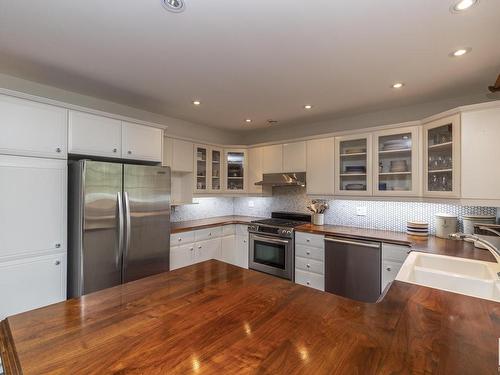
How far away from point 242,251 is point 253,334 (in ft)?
10.4

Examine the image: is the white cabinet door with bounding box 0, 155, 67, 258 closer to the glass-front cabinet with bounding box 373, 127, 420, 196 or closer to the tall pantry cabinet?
the tall pantry cabinet

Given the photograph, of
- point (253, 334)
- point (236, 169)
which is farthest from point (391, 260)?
point (236, 169)

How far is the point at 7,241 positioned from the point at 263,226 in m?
2.74

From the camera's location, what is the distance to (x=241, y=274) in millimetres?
1529

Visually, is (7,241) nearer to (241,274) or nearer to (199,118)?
(241,274)

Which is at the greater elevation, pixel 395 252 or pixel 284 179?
pixel 284 179

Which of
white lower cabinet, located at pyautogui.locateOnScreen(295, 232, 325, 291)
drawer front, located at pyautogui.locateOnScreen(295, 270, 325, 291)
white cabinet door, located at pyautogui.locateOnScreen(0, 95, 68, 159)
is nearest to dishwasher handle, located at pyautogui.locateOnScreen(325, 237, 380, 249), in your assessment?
white lower cabinet, located at pyautogui.locateOnScreen(295, 232, 325, 291)

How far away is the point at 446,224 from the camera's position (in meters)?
2.71

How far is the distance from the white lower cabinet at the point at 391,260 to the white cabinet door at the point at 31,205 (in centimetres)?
317

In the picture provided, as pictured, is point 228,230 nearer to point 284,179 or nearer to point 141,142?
point 284,179

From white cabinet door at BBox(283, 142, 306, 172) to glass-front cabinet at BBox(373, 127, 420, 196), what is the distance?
3.21 ft

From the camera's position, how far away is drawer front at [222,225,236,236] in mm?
3996

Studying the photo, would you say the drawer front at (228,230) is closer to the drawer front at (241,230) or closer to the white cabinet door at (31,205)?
the drawer front at (241,230)

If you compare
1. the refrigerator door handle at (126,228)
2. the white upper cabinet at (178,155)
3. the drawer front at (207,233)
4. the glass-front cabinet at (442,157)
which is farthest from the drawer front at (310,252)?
the refrigerator door handle at (126,228)
